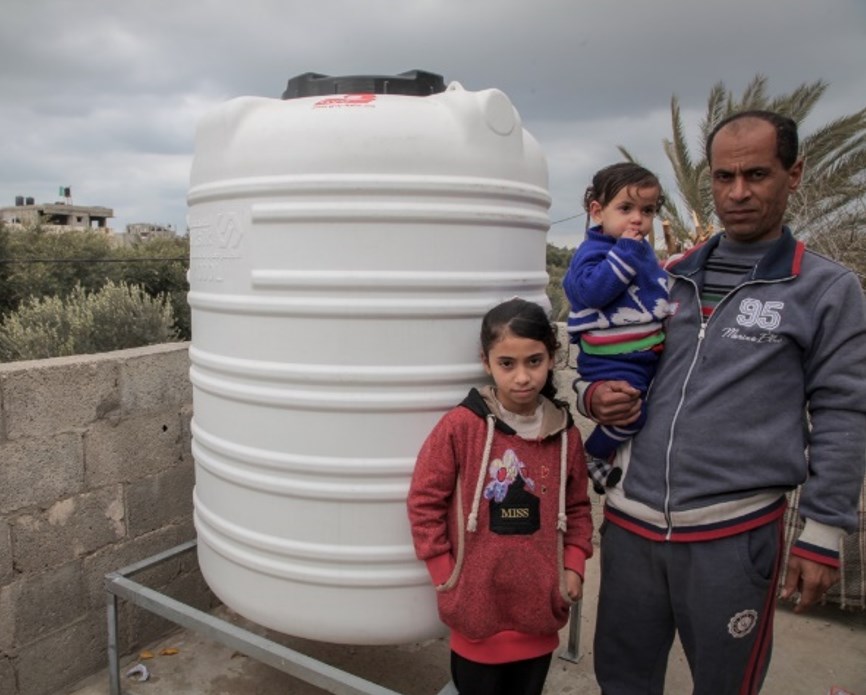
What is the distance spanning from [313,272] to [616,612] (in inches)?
48.4

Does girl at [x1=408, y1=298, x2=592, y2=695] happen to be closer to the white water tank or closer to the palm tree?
the white water tank

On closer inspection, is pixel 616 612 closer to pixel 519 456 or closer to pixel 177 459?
pixel 519 456

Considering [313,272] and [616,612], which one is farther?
[616,612]

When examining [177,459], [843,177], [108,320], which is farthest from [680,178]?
[177,459]

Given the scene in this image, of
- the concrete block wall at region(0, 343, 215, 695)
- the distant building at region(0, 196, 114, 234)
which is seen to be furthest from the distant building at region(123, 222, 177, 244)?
the concrete block wall at region(0, 343, 215, 695)

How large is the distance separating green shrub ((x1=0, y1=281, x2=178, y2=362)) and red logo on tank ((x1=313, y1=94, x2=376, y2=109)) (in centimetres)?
493

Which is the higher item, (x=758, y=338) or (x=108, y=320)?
(x=758, y=338)

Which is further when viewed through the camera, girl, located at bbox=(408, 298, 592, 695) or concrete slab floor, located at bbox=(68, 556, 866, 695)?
concrete slab floor, located at bbox=(68, 556, 866, 695)

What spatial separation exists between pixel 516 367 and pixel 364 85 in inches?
32.9

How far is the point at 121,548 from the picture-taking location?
2781mm

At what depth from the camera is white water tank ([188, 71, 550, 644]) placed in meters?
1.70

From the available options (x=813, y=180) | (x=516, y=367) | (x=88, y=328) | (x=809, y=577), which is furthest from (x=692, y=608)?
(x=813, y=180)

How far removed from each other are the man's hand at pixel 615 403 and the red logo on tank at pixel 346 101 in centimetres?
91

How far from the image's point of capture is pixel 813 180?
27.8ft
